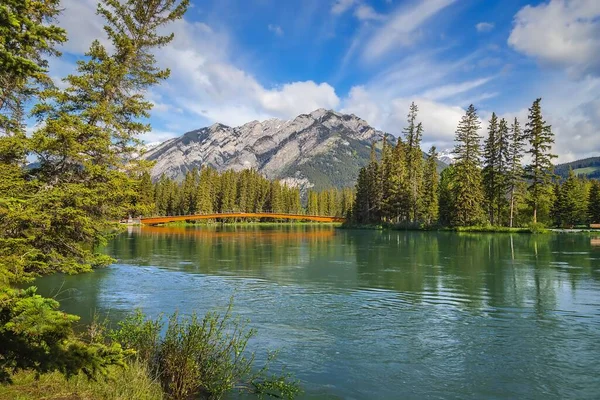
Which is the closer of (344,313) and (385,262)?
(344,313)

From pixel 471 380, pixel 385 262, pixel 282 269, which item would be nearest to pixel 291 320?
pixel 471 380

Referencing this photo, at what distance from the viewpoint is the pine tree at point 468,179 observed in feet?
213

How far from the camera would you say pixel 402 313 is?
14.7m

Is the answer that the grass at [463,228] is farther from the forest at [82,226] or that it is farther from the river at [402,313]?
the forest at [82,226]

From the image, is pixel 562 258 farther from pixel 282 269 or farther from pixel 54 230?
pixel 54 230

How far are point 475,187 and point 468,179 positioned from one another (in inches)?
65.6

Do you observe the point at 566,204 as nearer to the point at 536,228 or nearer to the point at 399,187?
the point at 536,228

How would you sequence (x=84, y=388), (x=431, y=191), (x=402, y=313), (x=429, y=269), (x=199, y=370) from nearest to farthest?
(x=84, y=388) < (x=199, y=370) < (x=402, y=313) < (x=429, y=269) < (x=431, y=191)

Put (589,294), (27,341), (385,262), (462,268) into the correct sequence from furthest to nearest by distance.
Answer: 1. (385,262)
2. (462,268)
3. (589,294)
4. (27,341)

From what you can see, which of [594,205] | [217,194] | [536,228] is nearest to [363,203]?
[536,228]

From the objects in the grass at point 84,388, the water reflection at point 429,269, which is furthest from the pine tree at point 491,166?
the grass at point 84,388

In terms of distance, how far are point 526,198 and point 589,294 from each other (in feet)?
170

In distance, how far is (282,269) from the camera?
26.2m

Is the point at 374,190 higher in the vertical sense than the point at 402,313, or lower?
higher
